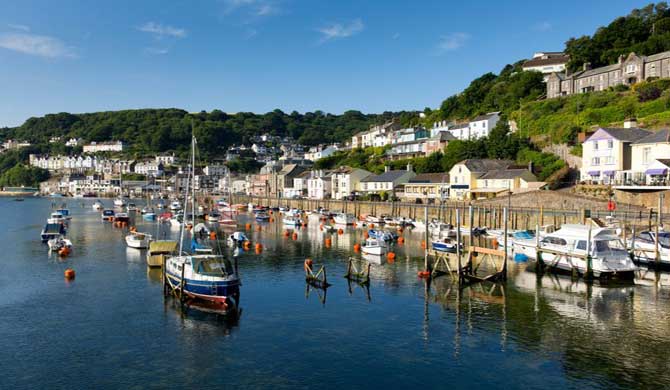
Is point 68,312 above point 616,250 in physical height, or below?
below

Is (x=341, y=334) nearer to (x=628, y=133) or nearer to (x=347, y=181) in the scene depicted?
(x=628, y=133)

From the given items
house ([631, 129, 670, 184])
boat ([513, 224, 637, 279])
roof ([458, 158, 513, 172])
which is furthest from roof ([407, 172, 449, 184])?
boat ([513, 224, 637, 279])

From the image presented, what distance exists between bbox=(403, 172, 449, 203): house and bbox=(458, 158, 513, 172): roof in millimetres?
6244

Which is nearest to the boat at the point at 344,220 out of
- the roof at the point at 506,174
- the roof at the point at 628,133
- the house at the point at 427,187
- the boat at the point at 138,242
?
the house at the point at 427,187

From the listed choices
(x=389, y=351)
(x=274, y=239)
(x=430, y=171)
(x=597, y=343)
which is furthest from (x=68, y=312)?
(x=430, y=171)

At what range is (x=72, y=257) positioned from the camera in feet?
172

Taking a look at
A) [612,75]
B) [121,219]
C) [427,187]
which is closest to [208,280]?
[121,219]

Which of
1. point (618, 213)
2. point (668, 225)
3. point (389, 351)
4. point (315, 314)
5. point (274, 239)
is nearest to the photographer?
point (389, 351)

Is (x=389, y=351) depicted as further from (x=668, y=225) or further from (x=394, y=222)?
(x=394, y=222)

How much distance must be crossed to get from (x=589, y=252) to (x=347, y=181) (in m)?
80.8

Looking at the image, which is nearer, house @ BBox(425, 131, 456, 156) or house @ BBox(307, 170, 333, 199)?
house @ BBox(425, 131, 456, 156)

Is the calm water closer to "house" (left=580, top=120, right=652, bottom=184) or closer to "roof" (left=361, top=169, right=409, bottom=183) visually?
"house" (left=580, top=120, right=652, bottom=184)

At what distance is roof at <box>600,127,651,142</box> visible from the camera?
6819 cm

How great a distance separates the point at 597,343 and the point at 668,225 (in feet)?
106
